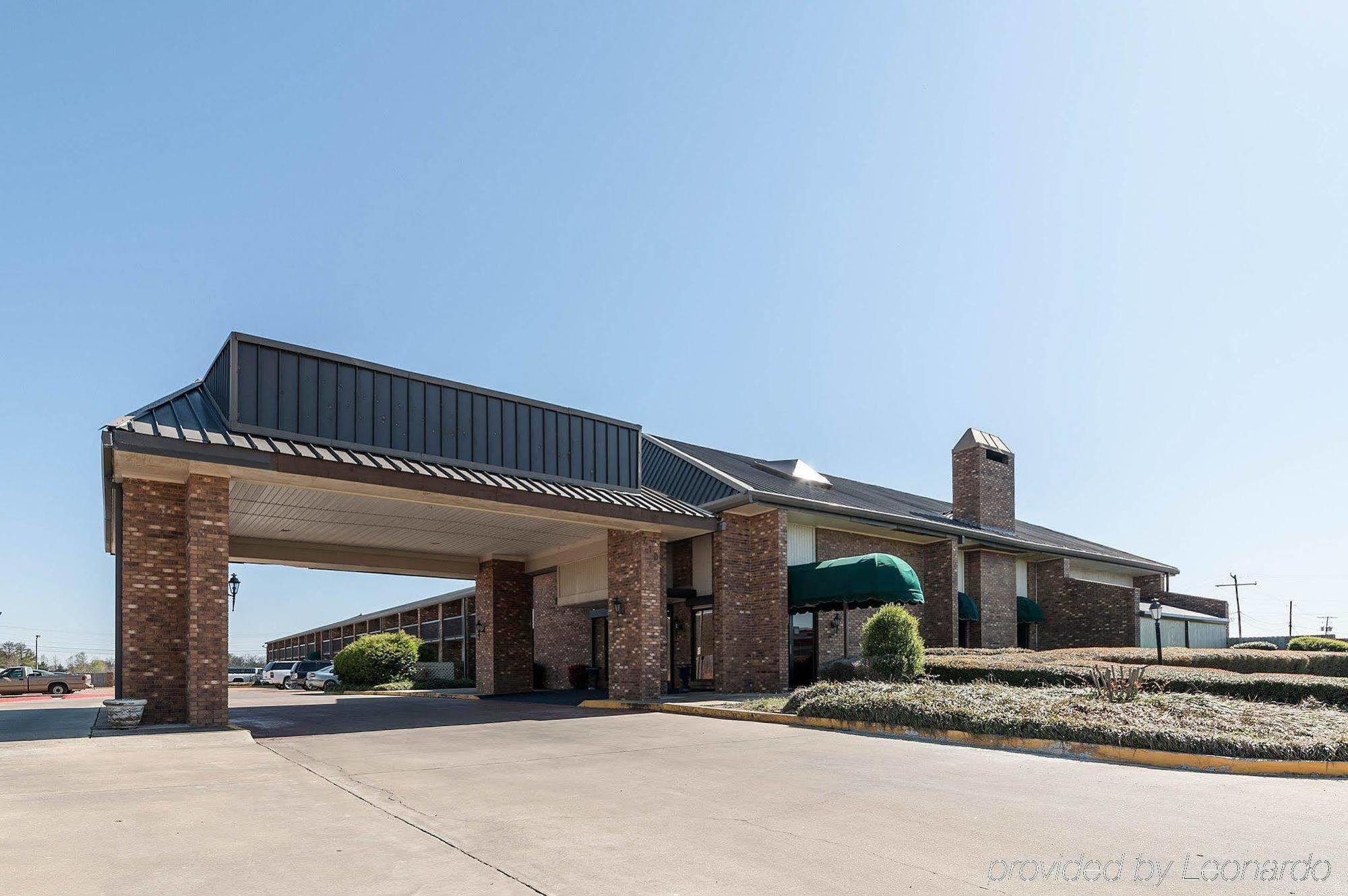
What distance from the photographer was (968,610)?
2639cm

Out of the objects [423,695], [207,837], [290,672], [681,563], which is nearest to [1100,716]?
[207,837]

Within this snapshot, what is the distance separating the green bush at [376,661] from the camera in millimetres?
32375

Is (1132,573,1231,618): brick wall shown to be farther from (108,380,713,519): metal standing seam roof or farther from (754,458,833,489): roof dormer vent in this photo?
(108,380,713,519): metal standing seam roof

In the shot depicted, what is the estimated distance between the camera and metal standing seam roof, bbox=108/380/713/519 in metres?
12.9

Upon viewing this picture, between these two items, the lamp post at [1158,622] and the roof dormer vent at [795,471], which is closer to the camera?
the lamp post at [1158,622]

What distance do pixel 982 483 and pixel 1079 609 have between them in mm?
A: 5862

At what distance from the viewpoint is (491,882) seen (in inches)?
195

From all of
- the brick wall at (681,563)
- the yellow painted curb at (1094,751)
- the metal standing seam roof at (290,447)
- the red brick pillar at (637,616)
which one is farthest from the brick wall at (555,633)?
the yellow painted curb at (1094,751)

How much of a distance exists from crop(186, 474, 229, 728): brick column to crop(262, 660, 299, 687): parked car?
105 feet

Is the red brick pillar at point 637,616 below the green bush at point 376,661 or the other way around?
the other way around

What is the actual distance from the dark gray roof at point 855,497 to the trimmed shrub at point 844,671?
418 cm

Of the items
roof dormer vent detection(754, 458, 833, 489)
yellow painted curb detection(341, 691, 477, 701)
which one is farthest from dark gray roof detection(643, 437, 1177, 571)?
yellow painted curb detection(341, 691, 477, 701)

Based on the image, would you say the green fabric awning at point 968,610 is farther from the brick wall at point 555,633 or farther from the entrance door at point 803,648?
the brick wall at point 555,633

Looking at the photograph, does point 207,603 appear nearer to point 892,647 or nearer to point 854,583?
point 892,647
